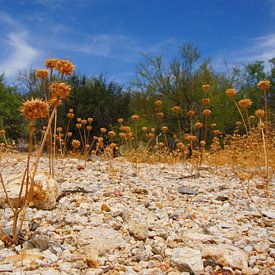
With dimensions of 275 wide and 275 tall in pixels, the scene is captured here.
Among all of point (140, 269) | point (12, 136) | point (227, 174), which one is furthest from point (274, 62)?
point (140, 269)

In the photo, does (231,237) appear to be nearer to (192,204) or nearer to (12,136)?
(192,204)

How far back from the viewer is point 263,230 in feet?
10.2

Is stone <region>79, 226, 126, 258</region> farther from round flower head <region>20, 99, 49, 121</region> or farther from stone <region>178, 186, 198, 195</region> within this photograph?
stone <region>178, 186, 198, 195</region>

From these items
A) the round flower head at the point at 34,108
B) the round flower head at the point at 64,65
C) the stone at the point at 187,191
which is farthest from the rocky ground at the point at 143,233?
the round flower head at the point at 64,65

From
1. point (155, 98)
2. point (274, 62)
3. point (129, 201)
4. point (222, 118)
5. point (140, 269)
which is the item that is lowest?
point (140, 269)

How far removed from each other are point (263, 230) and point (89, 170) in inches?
131

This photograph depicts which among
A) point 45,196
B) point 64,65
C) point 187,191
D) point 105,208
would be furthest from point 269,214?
point 64,65

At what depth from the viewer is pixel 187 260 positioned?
236cm

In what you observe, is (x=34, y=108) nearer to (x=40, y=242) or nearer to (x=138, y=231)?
(x=40, y=242)

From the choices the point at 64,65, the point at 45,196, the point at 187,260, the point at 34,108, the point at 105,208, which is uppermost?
the point at 64,65

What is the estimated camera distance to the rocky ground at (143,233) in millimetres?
2354

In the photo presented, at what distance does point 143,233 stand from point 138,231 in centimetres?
4

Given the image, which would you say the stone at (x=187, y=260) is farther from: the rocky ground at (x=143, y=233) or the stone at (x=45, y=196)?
the stone at (x=45, y=196)

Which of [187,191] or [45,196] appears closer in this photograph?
[45,196]
